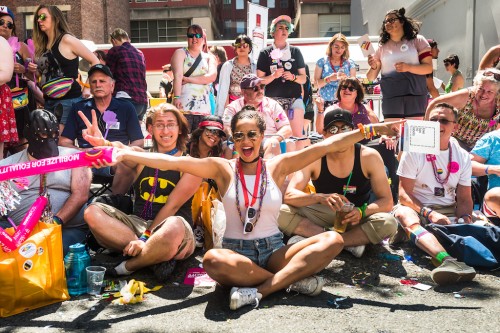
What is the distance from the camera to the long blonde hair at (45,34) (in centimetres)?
549

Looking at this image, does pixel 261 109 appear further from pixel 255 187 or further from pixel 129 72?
pixel 255 187

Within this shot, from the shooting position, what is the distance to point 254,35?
8625 mm

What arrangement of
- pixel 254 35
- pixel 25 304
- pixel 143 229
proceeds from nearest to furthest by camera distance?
pixel 25 304 < pixel 143 229 < pixel 254 35

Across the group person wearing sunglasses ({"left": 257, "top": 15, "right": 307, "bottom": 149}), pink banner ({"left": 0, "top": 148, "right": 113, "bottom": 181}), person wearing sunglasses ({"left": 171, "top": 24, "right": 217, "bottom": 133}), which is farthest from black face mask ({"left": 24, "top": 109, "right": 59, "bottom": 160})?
person wearing sunglasses ({"left": 257, "top": 15, "right": 307, "bottom": 149})

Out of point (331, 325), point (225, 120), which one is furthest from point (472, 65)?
point (331, 325)

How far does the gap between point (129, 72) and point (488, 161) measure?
4358 millimetres

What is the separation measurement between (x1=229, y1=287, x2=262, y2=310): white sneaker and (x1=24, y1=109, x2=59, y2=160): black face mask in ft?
6.45

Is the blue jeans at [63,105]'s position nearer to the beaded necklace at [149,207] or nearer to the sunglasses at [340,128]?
the beaded necklace at [149,207]

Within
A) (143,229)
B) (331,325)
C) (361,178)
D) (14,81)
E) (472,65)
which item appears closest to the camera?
(331,325)

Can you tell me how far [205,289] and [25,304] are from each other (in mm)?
1287

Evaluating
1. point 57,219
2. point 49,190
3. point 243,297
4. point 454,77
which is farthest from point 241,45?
point 454,77

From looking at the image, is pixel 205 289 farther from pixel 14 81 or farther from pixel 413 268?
pixel 14 81

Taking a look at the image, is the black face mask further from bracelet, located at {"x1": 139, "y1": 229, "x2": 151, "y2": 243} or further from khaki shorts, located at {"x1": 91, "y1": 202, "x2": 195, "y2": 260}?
bracelet, located at {"x1": 139, "y1": 229, "x2": 151, "y2": 243}

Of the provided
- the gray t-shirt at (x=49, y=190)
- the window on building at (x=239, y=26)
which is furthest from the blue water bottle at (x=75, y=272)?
the window on building at (x=239, y=26)
